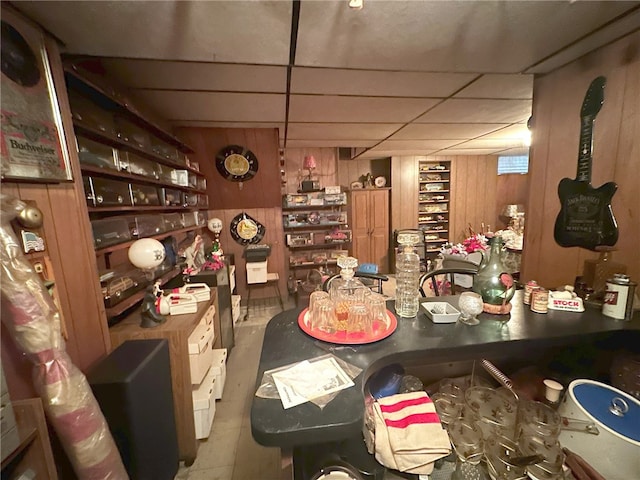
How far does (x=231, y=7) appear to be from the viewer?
97cm

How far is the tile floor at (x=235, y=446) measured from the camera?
1.39 m

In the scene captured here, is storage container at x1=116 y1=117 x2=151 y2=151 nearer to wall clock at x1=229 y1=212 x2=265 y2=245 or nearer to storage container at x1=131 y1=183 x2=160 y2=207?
storage container at x1=131 y1=183 x2=160 y2=207

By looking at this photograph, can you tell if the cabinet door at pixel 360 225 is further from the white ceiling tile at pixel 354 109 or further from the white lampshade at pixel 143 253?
the white lampshade at pixel 143 253

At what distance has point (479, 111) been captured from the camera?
2.35m

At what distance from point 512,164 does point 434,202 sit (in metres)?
1.88

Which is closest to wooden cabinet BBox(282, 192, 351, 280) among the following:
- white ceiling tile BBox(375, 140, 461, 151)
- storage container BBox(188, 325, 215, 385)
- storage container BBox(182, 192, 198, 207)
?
white ceiling tile BBox(375, 140, 461, 151)

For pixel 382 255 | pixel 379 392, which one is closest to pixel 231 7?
Result: pixel 379 392

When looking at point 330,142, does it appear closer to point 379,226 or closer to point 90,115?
point 379,226

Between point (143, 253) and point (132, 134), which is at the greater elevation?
point (132, 134)

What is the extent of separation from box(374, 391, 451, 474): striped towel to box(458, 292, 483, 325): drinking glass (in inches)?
15.7

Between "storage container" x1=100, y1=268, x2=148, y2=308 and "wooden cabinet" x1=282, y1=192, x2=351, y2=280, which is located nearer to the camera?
"storage container" x1=100, y1=268, x2=148, y2=308

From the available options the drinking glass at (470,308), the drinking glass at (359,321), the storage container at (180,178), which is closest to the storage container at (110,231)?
the storage container at (180,178)

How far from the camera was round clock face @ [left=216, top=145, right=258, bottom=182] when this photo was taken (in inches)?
118

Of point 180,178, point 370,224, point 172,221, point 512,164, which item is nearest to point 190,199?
point 180,178
